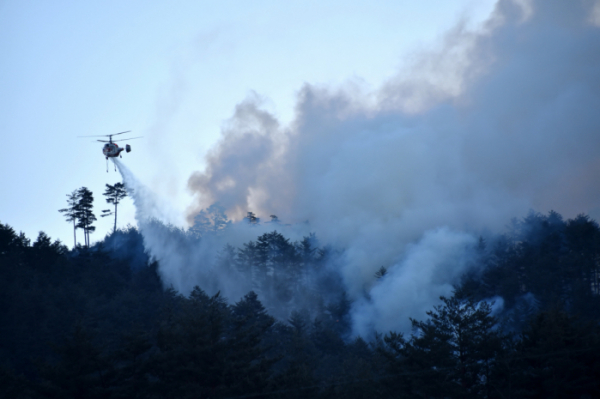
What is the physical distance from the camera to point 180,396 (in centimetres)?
3153

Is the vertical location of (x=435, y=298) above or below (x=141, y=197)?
below

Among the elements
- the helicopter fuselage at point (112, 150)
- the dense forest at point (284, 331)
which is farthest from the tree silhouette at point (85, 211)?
the helicopter fuselage at point (112, 150)

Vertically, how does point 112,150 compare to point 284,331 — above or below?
above

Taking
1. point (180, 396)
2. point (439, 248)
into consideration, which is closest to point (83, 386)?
point (180, 396)

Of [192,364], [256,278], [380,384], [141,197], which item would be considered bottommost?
[380,384]

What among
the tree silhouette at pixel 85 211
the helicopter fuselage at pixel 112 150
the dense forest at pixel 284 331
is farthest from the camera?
Answer: the tree silhouette at pixel 85 211

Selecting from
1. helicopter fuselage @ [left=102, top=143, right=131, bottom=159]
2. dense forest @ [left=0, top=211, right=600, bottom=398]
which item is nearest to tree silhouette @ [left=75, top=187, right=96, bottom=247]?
dense forest @ [left=0, top=211, right=600, bottom=398]

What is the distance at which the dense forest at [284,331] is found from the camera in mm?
31703

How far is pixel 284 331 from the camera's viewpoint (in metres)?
61.9

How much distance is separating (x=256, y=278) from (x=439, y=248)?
Result: 3341cm

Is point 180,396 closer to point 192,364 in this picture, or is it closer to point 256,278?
point 192,364

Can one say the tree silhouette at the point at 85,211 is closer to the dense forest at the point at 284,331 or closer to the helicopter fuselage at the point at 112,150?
the dense forest at the point at 284,331

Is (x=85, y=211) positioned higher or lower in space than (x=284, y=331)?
higher

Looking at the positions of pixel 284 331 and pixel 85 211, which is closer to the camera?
pixel 284 331
